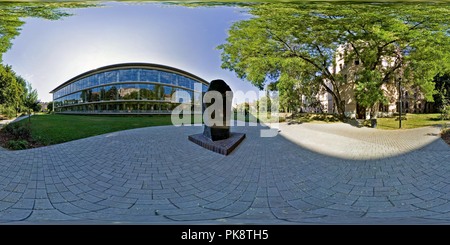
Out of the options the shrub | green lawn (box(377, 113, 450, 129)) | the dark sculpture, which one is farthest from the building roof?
the shrub

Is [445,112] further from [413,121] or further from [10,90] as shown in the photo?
[10,90]

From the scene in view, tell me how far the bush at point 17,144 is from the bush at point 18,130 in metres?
0.03

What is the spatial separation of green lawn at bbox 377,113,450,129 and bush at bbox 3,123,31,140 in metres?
2.70

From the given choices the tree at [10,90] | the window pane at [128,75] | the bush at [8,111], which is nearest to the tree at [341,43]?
the window pane at [128,75]

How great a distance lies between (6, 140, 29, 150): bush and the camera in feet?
4.48

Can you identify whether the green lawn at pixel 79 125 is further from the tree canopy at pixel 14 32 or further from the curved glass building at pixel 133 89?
the tree canopy at pixel 14 32

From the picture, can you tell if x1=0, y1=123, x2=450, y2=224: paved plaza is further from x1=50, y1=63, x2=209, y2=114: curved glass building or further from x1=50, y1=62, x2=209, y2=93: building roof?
x1=50, y1=62, x2=209, y2=93: building roof

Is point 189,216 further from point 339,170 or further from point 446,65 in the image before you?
point 446,65

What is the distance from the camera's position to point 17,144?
1379mm

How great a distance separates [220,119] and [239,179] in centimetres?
49

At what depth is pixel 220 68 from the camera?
127cm
